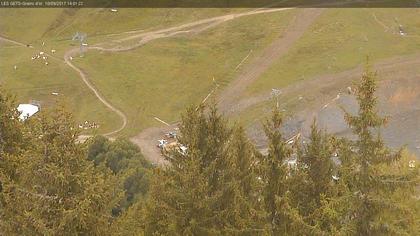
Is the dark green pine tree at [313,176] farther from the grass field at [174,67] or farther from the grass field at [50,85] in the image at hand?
the grass field at [50,85]

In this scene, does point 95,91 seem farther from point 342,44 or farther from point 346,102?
point 342,44

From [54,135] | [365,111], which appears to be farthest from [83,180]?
[365,111]

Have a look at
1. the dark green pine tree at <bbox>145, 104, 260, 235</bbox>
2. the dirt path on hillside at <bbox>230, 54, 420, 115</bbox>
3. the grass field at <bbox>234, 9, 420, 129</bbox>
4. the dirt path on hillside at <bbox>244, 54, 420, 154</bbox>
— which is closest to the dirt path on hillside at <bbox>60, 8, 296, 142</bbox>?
the grass field at <bbox>234, 9, 420, 129</bbox>

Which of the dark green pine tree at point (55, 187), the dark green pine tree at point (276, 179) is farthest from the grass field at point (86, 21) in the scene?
the dark green pine tree at point (55, 187)

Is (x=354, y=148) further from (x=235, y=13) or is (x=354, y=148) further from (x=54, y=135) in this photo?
(x=235, y=13)

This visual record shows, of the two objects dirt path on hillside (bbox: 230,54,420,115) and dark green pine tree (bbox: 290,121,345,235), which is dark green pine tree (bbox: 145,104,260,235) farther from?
dirt path on hillside (bbox: 230,54,420,115)
